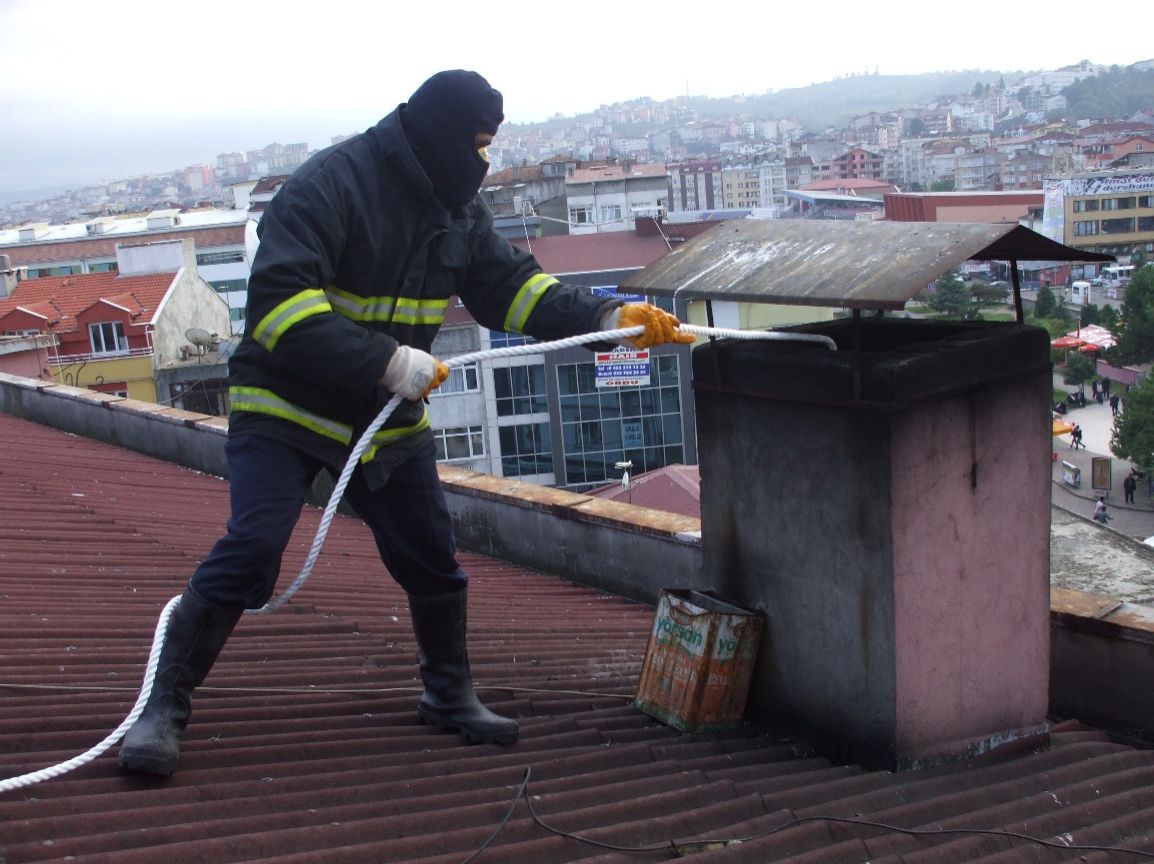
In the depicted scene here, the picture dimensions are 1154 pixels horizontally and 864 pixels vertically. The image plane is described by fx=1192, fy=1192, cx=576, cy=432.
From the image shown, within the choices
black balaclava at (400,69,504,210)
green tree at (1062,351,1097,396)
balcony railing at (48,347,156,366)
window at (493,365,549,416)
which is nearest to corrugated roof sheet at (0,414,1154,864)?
black balaclava at (400,69,504,210)

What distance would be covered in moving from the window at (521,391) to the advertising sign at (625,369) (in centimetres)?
160

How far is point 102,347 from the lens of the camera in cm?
2684

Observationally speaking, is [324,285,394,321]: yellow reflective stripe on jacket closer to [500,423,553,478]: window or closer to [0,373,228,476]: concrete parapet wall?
[0,373,228,476]: concrete parapet wall

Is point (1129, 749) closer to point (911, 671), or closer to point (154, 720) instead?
point (911, 671)

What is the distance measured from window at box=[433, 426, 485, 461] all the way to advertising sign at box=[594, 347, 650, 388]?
3693 mm

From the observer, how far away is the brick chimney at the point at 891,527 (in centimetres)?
271

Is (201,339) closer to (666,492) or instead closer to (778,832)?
(666,492)

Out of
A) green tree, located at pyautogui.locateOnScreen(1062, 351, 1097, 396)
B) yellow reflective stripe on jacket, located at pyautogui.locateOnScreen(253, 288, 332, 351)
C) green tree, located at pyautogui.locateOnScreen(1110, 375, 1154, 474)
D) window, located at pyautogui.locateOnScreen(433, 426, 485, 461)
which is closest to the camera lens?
yellow reflective stripe on jacket, located at pyautogui.locateOnScreen(253, 288, 332, 351)

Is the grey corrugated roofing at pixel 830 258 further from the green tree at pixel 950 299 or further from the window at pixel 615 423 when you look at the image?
the green tree at pixel 950 299

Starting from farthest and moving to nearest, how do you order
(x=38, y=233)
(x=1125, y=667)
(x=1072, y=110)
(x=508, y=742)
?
(x=1072, y=110) < (x=38, y=233) < (x=1125, y=667) < (x=508, y=742)

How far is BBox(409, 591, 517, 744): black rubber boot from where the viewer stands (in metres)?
3.04

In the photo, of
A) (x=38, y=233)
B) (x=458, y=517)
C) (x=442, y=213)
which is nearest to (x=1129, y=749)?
(x=442, y=213)

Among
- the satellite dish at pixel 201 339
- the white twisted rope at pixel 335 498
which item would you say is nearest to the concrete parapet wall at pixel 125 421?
the white twisted rope at pixel 335 498

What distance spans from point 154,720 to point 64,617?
4.67ft
